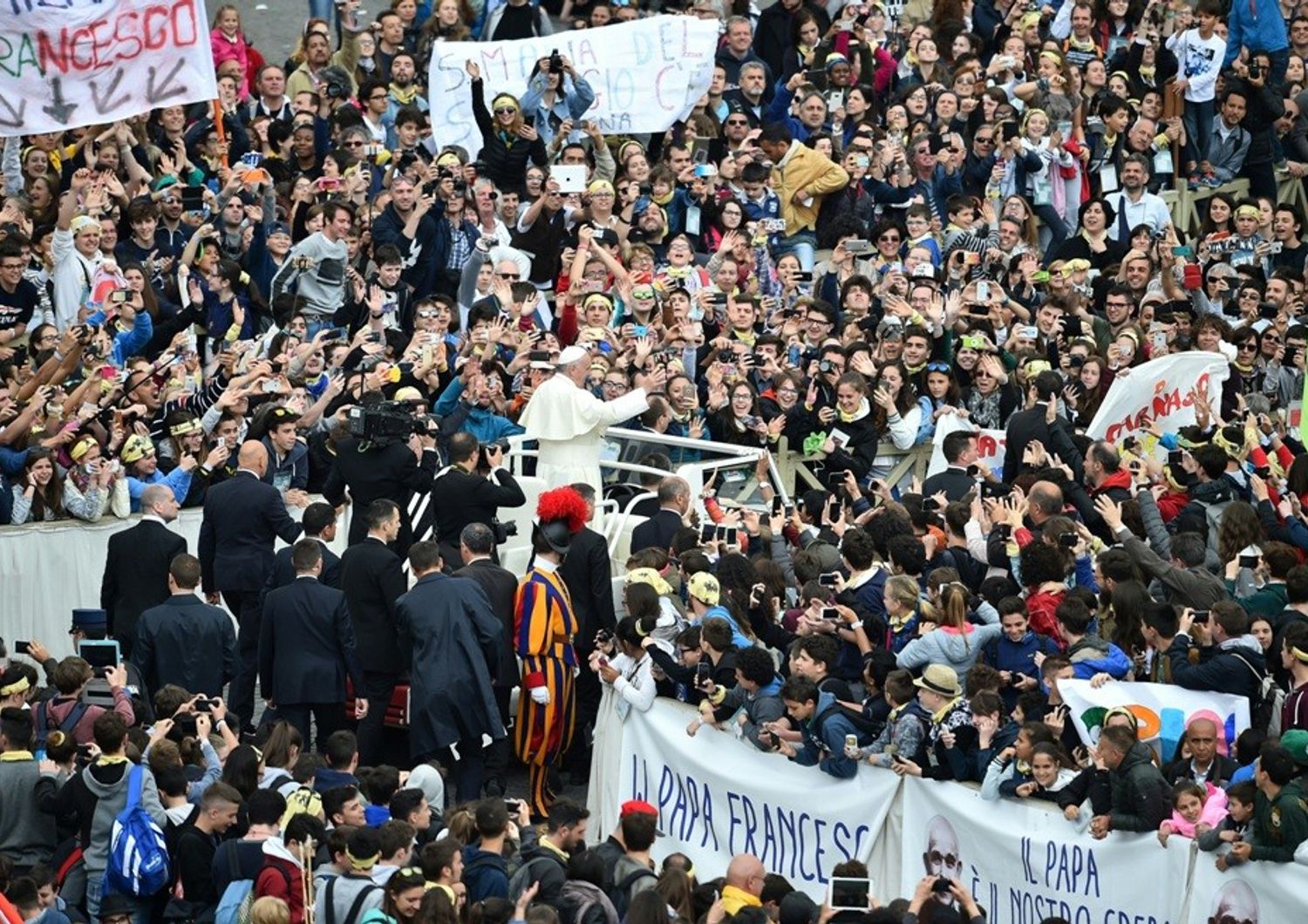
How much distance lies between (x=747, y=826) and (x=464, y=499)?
310cm

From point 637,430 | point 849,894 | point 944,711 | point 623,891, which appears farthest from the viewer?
point 637,430

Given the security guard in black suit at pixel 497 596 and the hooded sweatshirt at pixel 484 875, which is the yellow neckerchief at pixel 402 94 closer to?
the security guard in black suit at pixel 497 596

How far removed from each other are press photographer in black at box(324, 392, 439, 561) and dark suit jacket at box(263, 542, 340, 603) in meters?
0.49

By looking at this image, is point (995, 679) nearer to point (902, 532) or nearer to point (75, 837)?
point (902, 532)

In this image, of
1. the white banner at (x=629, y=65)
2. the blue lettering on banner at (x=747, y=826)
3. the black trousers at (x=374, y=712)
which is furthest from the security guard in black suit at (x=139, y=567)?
the white banner at (x=629, y=65)

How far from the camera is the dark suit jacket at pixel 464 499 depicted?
1714 cm

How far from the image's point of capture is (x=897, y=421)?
781 inches

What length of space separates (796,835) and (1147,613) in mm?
2117

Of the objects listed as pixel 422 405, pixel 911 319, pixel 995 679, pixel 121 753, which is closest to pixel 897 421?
pixel 911 319

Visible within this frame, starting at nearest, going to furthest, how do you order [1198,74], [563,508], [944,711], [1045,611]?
[944,711]
[1045,611]
[563,508]
[1198,74]

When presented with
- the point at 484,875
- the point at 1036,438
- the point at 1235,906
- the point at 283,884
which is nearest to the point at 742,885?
the point at 484,875

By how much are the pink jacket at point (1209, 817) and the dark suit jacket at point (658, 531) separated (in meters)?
4.97

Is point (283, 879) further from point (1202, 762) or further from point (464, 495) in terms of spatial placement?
point (464, 495)

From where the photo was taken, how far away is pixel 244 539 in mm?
17203
